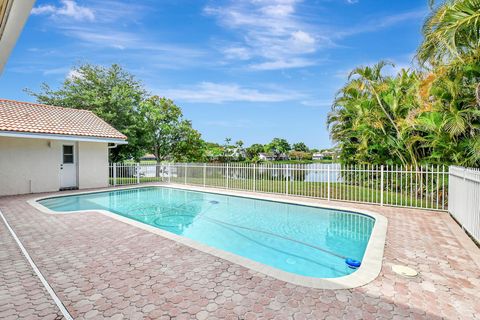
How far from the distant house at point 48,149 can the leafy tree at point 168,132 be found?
602 cm

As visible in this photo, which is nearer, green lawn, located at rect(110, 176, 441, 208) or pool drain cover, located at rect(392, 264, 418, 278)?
pool drain cover, located at rect(392, 264, 418, 278)

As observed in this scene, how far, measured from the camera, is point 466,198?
20.3ft

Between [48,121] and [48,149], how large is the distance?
1701 millimetres

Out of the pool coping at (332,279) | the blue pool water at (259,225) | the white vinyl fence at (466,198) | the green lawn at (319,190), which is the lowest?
the blue pool water at (259,225)

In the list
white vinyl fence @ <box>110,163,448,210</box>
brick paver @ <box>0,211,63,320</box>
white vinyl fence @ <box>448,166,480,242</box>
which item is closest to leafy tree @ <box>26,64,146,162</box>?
white vinyl fence @ <box>110,163,448,210</box>

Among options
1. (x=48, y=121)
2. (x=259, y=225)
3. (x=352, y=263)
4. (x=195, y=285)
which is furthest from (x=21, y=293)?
(x=48, y=121)

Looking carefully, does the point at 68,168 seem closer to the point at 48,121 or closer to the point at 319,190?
the point at 48,121

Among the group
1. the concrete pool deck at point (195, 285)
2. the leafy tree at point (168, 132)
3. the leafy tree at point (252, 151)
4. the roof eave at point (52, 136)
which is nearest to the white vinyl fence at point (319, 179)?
the roof eave at point (52, 136)

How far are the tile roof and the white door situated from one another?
115cm

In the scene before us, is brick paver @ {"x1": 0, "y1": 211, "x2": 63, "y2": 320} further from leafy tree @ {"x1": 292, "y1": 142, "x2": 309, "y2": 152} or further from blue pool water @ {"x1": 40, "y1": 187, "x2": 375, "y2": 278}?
leafy tree @ {"x1": 292, "y1": 142, "x2": 309, "y2": 152}

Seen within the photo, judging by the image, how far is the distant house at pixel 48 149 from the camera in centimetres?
1224

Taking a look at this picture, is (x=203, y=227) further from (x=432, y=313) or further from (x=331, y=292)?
(x=432, y=313)

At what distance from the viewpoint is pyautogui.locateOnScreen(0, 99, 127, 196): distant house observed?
40.2 feet

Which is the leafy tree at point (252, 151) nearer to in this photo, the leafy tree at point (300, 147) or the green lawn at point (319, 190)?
the green lawn at point (319, 190)
